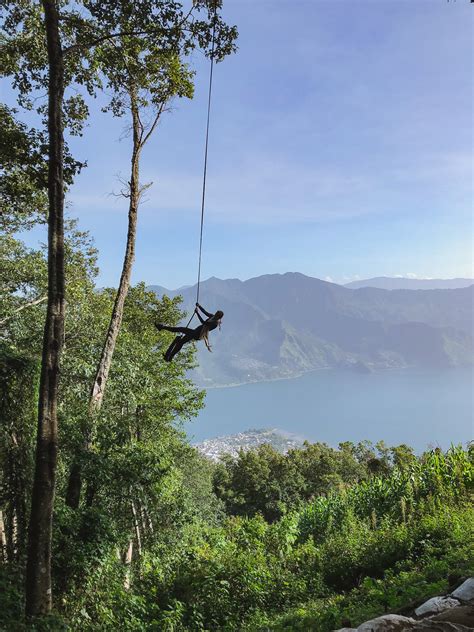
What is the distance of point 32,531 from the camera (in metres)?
3.71

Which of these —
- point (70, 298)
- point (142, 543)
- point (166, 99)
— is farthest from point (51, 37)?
point (142, 543)

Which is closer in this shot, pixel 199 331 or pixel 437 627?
pixel 437 627

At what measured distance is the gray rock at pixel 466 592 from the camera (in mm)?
2859

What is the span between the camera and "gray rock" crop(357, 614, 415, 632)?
251cm

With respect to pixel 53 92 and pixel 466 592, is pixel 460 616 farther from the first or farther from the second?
pixel 53 92

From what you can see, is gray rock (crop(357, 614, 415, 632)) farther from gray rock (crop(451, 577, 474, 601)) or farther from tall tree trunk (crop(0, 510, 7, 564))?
tall tree trunk (crop(0, 510, 7, 564))

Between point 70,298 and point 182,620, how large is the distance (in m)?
7.00

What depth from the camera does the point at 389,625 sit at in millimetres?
2564

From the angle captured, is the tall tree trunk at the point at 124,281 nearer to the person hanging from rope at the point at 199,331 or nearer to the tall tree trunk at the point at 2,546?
the person hanging from rope at the point at 199,331

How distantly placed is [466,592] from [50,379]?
4.13m

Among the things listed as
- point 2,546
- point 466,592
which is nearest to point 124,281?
point 2,546

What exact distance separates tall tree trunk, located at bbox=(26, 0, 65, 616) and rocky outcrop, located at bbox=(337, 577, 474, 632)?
2.86 meters

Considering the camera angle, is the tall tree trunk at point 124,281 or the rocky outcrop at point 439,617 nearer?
the rocky outcrop at point 439,617

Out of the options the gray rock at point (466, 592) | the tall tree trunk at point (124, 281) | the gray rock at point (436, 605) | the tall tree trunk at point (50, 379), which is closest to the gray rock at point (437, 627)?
the gray rock at point (436, 605)
